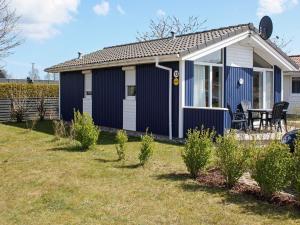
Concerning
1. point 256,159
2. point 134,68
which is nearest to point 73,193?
point 256,159

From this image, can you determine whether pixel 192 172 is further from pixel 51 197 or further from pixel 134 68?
pixel 134 68

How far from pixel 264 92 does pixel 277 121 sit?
2739 mm

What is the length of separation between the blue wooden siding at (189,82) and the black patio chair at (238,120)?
1.36 metres

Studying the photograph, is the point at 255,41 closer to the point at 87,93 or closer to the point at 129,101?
the point at 129,101

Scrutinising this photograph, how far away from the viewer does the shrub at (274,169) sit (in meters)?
6.81

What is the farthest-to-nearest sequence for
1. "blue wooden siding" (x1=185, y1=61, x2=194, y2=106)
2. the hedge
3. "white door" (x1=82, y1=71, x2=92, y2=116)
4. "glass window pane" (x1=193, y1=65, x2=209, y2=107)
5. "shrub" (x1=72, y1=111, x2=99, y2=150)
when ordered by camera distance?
the hedge
"white door" (x1=82, y1=71, x2=92, y2=116)
"glass window pane" (x1=193, y1=65, x2=209, y2=107)
"blue wooden siding" (x1=185, y1=61, x2=194, y2=106)
"shrub" (x1=72, y1=111, x2=99, y2=150)

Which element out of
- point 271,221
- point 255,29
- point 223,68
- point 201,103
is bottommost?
point 271,221

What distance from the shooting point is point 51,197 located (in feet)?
24.0

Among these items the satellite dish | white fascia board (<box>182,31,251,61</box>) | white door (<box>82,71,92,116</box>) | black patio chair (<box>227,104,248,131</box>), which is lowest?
black patio chair (<box>227,104,248,131</box>)

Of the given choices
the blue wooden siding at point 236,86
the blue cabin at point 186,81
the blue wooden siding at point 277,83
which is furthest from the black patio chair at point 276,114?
the blue wooden siding at point 277,83

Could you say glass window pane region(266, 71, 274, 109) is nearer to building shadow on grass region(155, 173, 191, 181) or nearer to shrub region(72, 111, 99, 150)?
shrub region(72, 111, 99, 150)

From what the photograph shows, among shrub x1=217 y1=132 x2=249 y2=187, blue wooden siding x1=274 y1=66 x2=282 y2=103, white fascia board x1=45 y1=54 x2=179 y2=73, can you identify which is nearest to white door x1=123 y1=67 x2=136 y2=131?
white fascia board x1=45 y1=54 x2=179 y2=73

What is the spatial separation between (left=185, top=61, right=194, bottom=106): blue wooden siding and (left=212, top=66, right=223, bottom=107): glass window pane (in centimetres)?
133

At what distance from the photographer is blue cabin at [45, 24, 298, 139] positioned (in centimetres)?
1413
